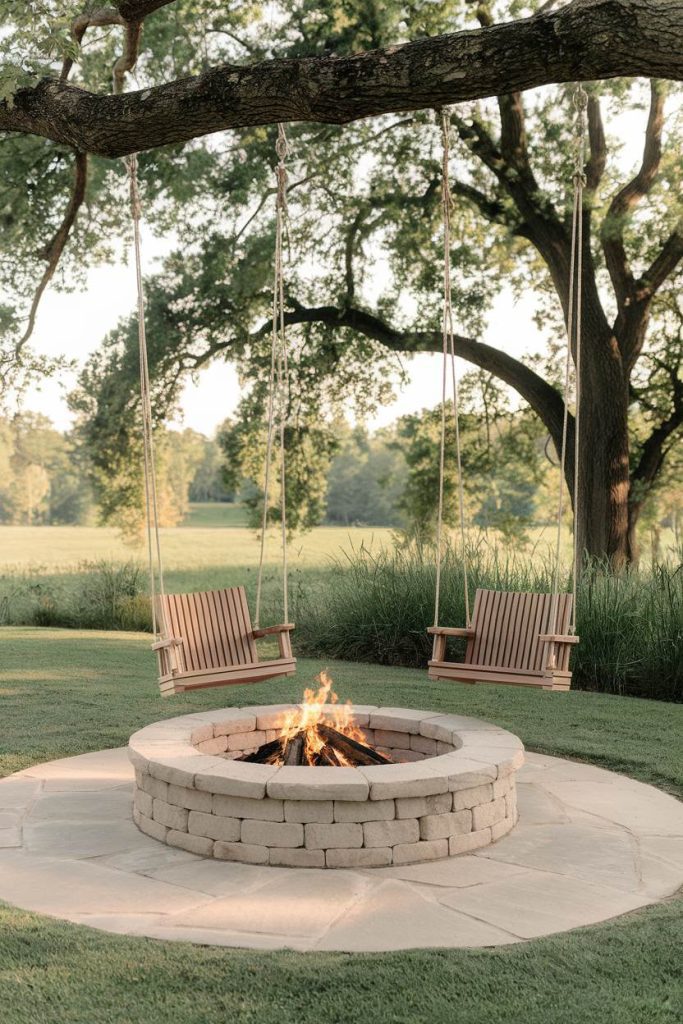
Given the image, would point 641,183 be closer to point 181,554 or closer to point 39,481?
point 181,554

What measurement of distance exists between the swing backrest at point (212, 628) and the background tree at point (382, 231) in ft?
23.9

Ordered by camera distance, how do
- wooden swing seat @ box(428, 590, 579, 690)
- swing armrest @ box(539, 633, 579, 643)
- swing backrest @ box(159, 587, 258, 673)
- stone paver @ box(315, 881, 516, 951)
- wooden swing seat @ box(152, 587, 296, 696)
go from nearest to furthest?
stone paver @ box(315, 881, 516, 951) → swing armrest @ box(539, 633, 579, 643) → wooden swing seat @ box(428, 590, 579, 690) → wooden swing seat @ box(152, 587, 296, 696) → swing backrest @ box(159, 587, 258, 673)

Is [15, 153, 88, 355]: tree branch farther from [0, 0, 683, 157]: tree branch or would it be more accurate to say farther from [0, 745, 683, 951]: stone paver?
[0, 745, 683, 951]: stone paver

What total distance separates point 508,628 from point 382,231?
9.72m

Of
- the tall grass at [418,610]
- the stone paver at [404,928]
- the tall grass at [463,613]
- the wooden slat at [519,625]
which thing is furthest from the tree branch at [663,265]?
the stone paver at [404,928]

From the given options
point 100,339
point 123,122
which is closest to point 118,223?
point 100,339

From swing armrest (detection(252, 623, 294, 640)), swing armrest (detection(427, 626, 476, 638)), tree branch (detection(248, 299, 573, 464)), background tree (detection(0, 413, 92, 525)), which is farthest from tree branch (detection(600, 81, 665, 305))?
background tree (detection(0, 413, 92, 525))

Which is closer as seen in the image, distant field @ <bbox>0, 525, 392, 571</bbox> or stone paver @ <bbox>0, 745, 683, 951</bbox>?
stone paver @ <bbox>0, 745, 683, 951</bbox>

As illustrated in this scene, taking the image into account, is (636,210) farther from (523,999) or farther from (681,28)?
(523,999)

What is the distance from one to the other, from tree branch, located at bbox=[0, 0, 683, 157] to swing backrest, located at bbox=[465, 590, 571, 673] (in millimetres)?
3143

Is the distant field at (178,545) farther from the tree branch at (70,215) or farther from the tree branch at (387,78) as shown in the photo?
the tree branch at (387,78)

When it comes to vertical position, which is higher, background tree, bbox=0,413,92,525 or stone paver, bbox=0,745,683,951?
background tree, bbox=0,413,92,525

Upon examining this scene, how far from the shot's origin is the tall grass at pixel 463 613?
866 cm

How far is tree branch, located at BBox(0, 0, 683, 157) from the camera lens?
11.9 ft
